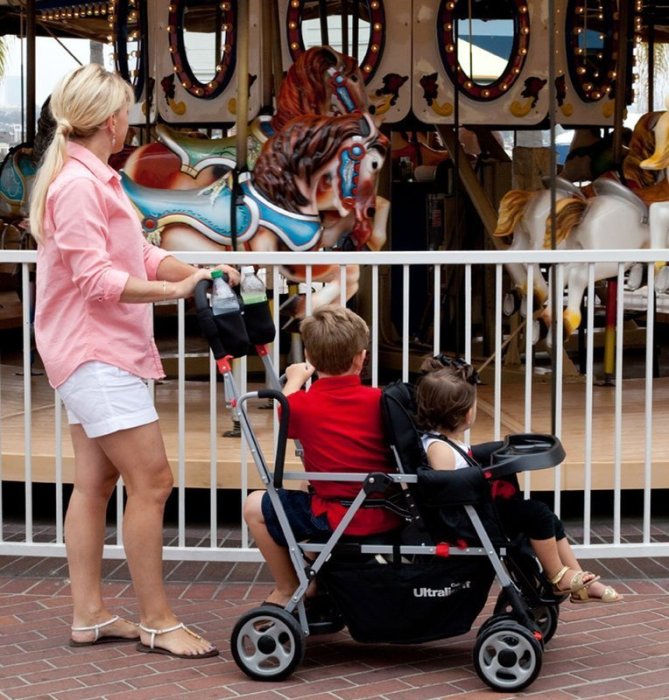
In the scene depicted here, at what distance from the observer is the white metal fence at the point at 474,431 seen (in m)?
4.88

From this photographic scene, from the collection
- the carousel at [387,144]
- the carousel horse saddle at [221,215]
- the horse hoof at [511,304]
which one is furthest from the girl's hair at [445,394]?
the horse hoof at [511,304]

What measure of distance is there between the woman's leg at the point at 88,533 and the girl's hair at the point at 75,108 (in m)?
0.73

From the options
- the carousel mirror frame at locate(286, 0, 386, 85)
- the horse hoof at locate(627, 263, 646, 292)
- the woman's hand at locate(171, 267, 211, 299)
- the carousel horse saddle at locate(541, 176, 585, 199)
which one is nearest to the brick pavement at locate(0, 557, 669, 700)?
the woman's hand at locate(171, 267, 211, 299)

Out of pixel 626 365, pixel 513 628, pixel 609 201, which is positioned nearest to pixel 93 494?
pixel 513 628

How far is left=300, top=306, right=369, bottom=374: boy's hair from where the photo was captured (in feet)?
12.9

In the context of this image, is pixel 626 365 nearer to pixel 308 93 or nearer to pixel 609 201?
pixel 609 201

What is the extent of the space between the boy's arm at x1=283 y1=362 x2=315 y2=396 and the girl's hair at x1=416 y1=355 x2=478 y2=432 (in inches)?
13.9

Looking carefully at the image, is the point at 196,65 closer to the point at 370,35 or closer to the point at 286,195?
the point at 370,35

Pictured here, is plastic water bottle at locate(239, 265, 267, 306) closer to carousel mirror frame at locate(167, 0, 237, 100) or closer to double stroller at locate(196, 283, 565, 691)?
double stroller at locate(196, 283, 565, 691)

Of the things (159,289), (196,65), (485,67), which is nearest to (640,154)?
Result: (485,67)

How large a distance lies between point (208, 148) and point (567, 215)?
7.09 feet

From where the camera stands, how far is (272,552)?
4.12m

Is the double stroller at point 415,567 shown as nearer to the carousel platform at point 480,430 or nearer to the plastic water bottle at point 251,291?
the plastic water bottle at point 251,291

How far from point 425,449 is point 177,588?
1.51 metres
